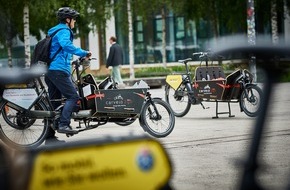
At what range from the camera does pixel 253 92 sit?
1205 centimetres

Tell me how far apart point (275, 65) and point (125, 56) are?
43786 millimetres

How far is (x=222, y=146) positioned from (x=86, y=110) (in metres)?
1.97

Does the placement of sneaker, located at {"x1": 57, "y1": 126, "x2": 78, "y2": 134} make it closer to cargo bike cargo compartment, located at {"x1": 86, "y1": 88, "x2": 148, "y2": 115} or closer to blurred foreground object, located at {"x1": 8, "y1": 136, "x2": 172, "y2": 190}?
cargo bike cargo compartment, located at {"x1": 86, "y1": 88, "x2": 148, "y2": 115}

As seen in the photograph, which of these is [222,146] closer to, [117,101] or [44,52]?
[117,101]

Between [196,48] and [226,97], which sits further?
[196,48]

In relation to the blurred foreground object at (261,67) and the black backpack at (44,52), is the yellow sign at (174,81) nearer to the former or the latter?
the black backpack at (44,52)

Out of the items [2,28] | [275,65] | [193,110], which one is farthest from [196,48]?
[275,65]

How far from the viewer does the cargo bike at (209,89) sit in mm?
12562

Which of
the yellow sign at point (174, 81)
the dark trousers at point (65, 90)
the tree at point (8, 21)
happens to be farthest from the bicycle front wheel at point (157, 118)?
the tree at point (8, 21)

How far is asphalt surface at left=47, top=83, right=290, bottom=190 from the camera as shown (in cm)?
299

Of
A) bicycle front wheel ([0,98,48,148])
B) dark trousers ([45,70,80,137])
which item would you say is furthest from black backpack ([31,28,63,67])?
bicycle front wheel ([0,98,48,148])

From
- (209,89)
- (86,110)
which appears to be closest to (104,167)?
(86,110)

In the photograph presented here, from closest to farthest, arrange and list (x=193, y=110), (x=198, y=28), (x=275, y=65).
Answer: (x=275, y=65) < (x=193, y=110) < (x=198, y=28)

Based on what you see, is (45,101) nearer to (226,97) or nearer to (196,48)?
(226,97)
